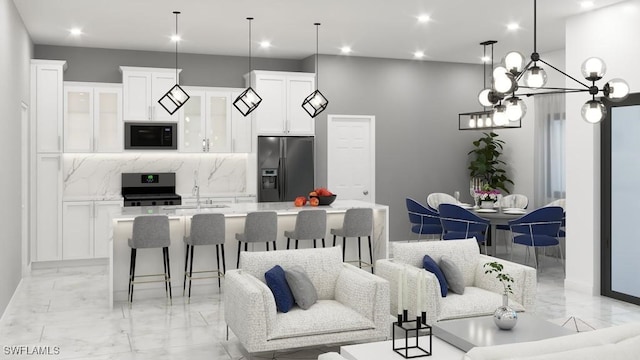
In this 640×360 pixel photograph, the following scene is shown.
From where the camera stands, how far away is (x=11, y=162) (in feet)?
20.3

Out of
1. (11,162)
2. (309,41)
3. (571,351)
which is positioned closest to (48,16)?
(11,162)

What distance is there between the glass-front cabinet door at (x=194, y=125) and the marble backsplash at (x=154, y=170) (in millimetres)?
341

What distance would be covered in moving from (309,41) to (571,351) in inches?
259

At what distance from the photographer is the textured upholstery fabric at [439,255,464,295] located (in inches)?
192

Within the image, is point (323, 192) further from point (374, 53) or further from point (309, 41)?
point (374, 53)

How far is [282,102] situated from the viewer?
8.98 m

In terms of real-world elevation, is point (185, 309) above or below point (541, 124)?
below

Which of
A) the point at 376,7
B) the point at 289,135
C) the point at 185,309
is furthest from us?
the point at 289,135

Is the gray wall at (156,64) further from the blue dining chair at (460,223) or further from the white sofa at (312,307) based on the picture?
A: the white sofa at (312,307)

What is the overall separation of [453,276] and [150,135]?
521 centimetres

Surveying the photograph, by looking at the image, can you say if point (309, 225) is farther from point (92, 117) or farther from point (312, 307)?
point (92, 117)

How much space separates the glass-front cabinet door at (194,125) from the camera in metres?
8.80

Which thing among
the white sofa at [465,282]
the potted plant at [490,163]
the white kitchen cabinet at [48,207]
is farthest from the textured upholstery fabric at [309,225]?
the potted plant at [490,163]

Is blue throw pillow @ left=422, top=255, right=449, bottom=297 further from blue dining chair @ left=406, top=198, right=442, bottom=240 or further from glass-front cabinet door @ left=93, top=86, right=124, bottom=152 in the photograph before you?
glass-front cabinet door @ left=93, top=86, right=124, bottom=152
